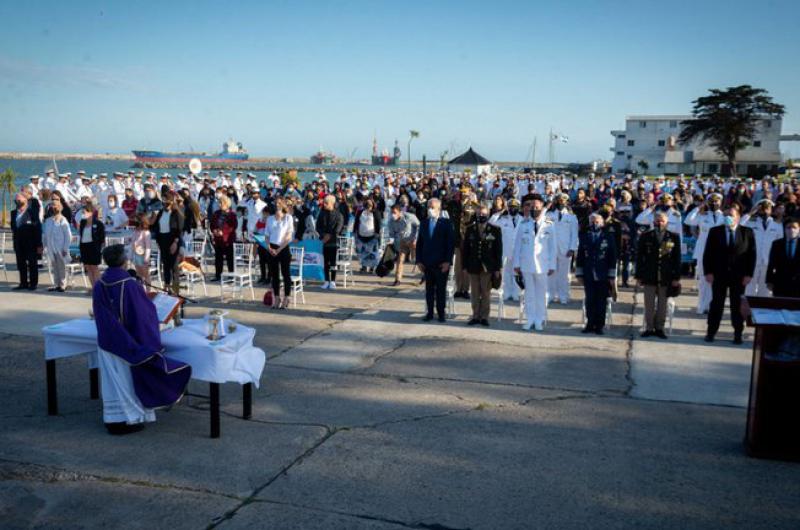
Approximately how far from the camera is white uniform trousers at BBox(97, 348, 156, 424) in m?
5.92

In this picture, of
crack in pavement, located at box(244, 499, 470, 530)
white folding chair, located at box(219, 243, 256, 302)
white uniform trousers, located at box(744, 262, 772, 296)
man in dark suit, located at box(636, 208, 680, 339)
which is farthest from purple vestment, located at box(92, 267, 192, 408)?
white uniform trousers, located at box(744, 262, 772, 296)

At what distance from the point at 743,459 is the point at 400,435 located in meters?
2.97

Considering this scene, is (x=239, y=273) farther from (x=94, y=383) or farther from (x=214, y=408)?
(x=214, y=408)

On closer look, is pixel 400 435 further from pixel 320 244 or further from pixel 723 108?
pixel 723 108

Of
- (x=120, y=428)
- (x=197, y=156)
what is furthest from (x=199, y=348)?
(x=197, y=156)

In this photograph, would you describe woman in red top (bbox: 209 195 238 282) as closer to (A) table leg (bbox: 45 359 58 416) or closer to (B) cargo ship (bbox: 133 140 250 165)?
(A) table leg (bbox: 45 359 58 416)

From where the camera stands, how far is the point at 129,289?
5871 millimetres

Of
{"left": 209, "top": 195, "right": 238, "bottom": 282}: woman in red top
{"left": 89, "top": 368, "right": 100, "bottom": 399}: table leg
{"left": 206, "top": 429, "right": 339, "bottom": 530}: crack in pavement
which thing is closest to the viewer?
{"left": 206, "top": 429, "right": 339, "bottom": 530}: crack in pavement

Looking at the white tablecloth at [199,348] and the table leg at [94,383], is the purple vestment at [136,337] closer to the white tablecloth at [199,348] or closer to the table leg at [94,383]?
the white tablecloth at [199,348]

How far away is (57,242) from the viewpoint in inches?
507

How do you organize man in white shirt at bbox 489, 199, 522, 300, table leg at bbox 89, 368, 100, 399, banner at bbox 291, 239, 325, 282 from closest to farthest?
1. table leg at bbox 89, 368, 100, 399
2. man in white shirt at bbox 489, 199, 522, 300
3. banner at bbox 291, 239, 325, 282

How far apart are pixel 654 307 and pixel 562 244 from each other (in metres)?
2.40

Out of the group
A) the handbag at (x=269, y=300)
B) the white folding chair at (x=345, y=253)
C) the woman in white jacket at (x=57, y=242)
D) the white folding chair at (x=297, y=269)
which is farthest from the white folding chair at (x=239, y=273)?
the woman in white jacket at (x=57, y=242)

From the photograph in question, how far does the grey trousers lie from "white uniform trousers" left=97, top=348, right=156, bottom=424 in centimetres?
715
